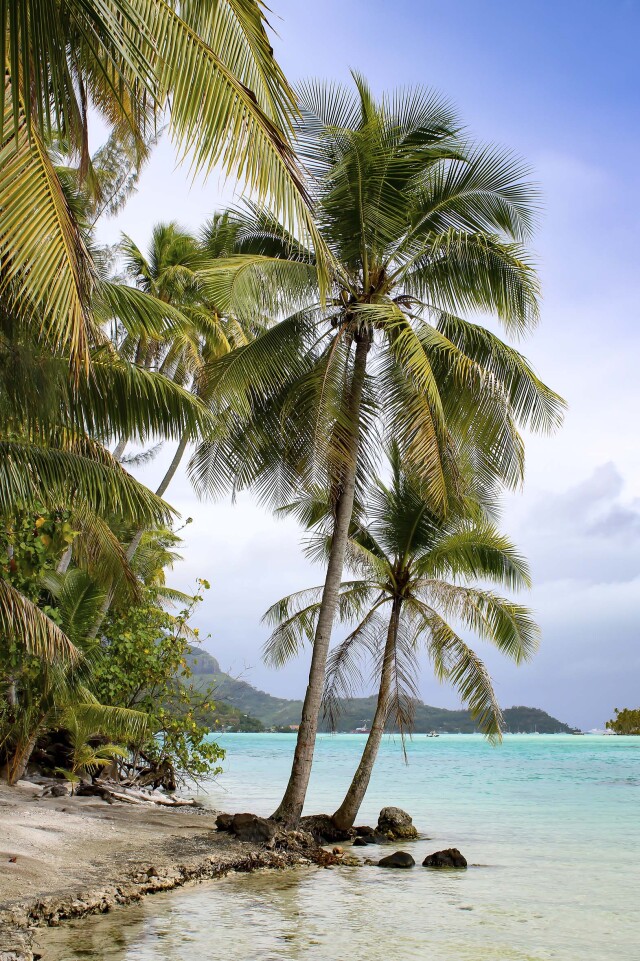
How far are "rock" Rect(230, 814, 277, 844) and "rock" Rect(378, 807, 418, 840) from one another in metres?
3.47

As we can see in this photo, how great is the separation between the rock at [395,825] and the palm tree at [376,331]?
2.89 m

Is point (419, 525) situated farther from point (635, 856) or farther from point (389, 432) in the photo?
point (635, 856)

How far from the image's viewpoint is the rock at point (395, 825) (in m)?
13.5

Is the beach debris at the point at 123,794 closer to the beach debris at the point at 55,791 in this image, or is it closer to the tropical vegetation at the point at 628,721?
the beach debris at the point at 55,791

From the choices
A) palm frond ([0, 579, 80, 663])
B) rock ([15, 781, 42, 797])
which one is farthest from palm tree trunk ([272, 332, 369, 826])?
palm frond ([0, 579, 80, 663])

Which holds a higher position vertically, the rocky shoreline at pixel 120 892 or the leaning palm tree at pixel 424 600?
the leaning palm tree at pixel 424 600

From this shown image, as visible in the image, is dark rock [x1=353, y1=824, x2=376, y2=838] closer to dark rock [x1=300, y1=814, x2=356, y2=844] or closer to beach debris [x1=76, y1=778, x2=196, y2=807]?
dark rock [x1=300, y1=814, x2=356, y2=844]

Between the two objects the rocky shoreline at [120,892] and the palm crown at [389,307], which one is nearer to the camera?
the rocky shoreline at [120,892]

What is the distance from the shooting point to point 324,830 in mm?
12250

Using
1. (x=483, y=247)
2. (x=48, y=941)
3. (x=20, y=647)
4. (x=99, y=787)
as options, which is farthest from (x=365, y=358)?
(x=48, y=941)

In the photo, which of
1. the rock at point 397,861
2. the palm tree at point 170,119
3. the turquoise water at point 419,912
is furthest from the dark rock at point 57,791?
the palm tree at point 170,119

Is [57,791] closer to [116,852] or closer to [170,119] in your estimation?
[116,852]

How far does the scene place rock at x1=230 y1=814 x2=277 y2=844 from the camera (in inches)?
407

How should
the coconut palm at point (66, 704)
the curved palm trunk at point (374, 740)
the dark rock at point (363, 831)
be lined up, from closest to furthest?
the coconut palm at point (66, 704) → the curved palm trunk at point (374, 740) → the dark rock at point (363, 831)
